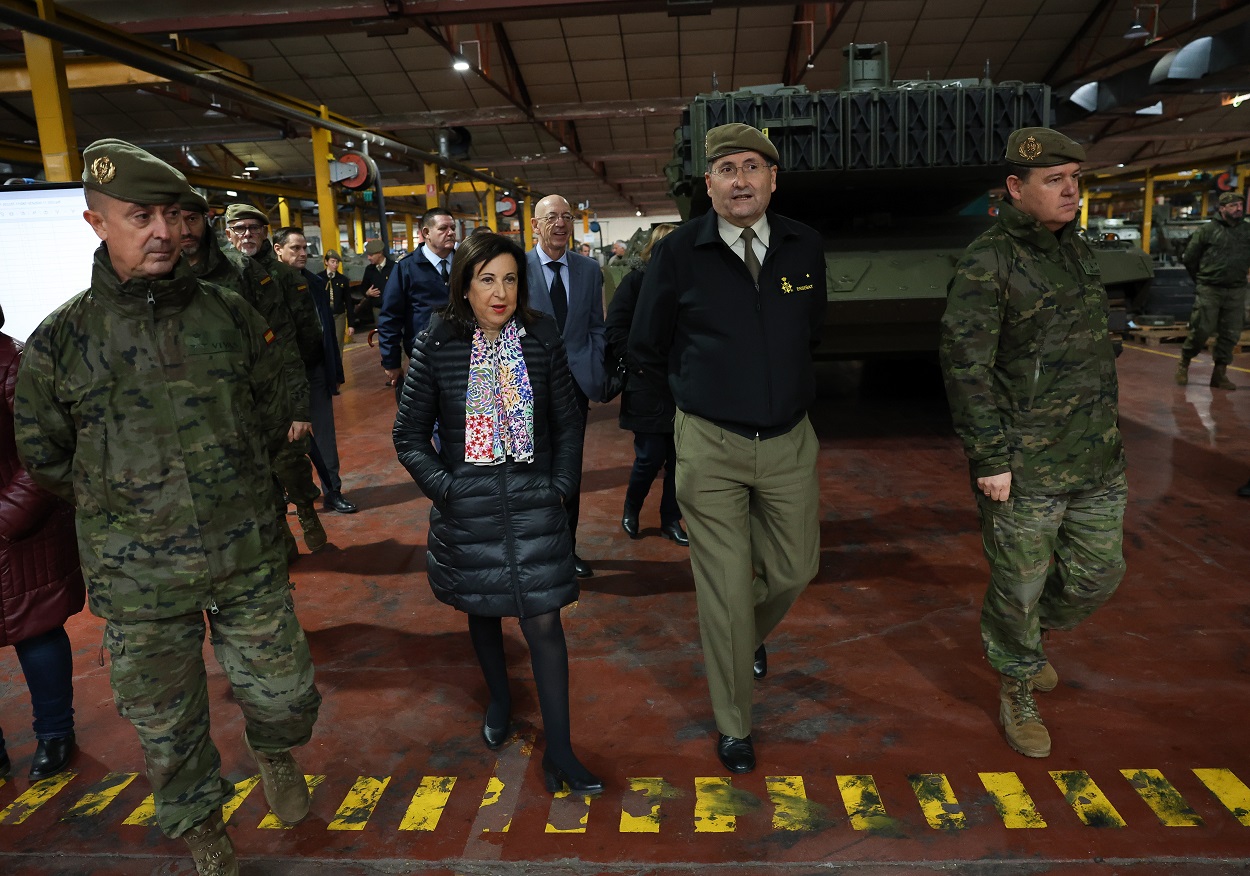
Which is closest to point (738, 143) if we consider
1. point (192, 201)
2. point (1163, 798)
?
point (192, 201)

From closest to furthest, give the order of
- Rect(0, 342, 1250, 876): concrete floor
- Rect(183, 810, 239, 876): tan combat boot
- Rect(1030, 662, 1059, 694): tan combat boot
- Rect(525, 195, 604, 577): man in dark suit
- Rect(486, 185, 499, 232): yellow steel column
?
Rect(183, 810, 239, 876): tan combat boot → Rect(0, 342, 1250, 876): concrete floor → Rect(1030, 662, 1059, 694): tan combat boot → Rect(525, 195, 604, 577): man in dark suit → Rect(486, 185, 499, 232): yellow steel column

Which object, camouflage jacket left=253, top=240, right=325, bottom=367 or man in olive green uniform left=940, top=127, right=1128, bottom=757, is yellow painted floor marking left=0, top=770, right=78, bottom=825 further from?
man in olive green uniform left=940, top=127, right=1128, bottom=757

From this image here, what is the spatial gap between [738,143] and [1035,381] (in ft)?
3.93

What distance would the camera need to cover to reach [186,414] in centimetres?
233

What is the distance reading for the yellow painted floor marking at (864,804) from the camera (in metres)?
2.65

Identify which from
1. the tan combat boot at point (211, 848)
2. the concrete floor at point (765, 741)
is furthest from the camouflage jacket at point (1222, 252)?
the tan combat boot at point (211, 848)

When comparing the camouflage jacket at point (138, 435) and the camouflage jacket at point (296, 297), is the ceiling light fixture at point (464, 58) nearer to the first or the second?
the camouflage jacket at point (296, 297)

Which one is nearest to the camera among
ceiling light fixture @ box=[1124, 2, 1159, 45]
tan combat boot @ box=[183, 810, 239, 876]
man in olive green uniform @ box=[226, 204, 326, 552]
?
tan combat boot @ box=[183, 810, 239, 876]

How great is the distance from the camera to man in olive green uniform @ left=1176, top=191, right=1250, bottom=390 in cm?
830

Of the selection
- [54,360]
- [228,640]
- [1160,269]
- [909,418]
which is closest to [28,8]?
[54,360]

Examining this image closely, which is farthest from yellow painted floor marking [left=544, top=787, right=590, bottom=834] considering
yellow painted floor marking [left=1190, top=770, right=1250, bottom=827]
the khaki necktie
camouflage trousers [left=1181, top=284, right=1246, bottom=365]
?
camouflage trousers [left=1181, top=284, right=1246, bottom=365]

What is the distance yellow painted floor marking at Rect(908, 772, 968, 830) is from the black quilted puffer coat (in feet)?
4.03

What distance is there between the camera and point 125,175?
2.17 m

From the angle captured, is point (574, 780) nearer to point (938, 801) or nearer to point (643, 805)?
point (643, 805)
